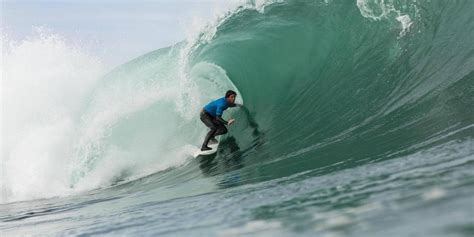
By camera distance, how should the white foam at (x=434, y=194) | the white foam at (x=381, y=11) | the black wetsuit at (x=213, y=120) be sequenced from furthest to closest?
1. the white foam at (x=381, y=11)
2. the black wetsuit at (x=213, y=120)
3. the white foam at (x=434, y=194)

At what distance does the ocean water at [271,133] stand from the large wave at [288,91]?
0.04m

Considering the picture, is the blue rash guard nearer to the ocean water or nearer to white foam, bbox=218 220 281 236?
the ocean water

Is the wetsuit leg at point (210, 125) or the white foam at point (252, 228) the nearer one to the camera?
the white foam at point (252, 228)

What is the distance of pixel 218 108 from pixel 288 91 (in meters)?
2.28

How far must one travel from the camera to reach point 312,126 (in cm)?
1005

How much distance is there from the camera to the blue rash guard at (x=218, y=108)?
424 inches

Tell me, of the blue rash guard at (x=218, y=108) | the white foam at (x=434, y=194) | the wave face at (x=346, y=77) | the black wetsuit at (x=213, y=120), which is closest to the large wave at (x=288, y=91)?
the wave face at (x=346, y=77)

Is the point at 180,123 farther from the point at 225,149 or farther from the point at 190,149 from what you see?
the point at 225,149

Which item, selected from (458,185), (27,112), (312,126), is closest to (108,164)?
(312,126)

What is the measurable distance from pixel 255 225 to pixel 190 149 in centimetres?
771

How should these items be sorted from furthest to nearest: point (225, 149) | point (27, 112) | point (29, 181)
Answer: point (27, 112), point (29, 181), point (225, 149)

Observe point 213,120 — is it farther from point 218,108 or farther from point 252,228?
point 252,228

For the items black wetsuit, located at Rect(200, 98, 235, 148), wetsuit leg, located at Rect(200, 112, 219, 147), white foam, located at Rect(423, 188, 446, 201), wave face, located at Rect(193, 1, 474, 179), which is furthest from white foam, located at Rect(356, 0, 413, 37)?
white foam, located at Rect(423, 188, 446, 201)

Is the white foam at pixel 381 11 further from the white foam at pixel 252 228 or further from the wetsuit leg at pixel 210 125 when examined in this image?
the white foam at pixel 252 228
